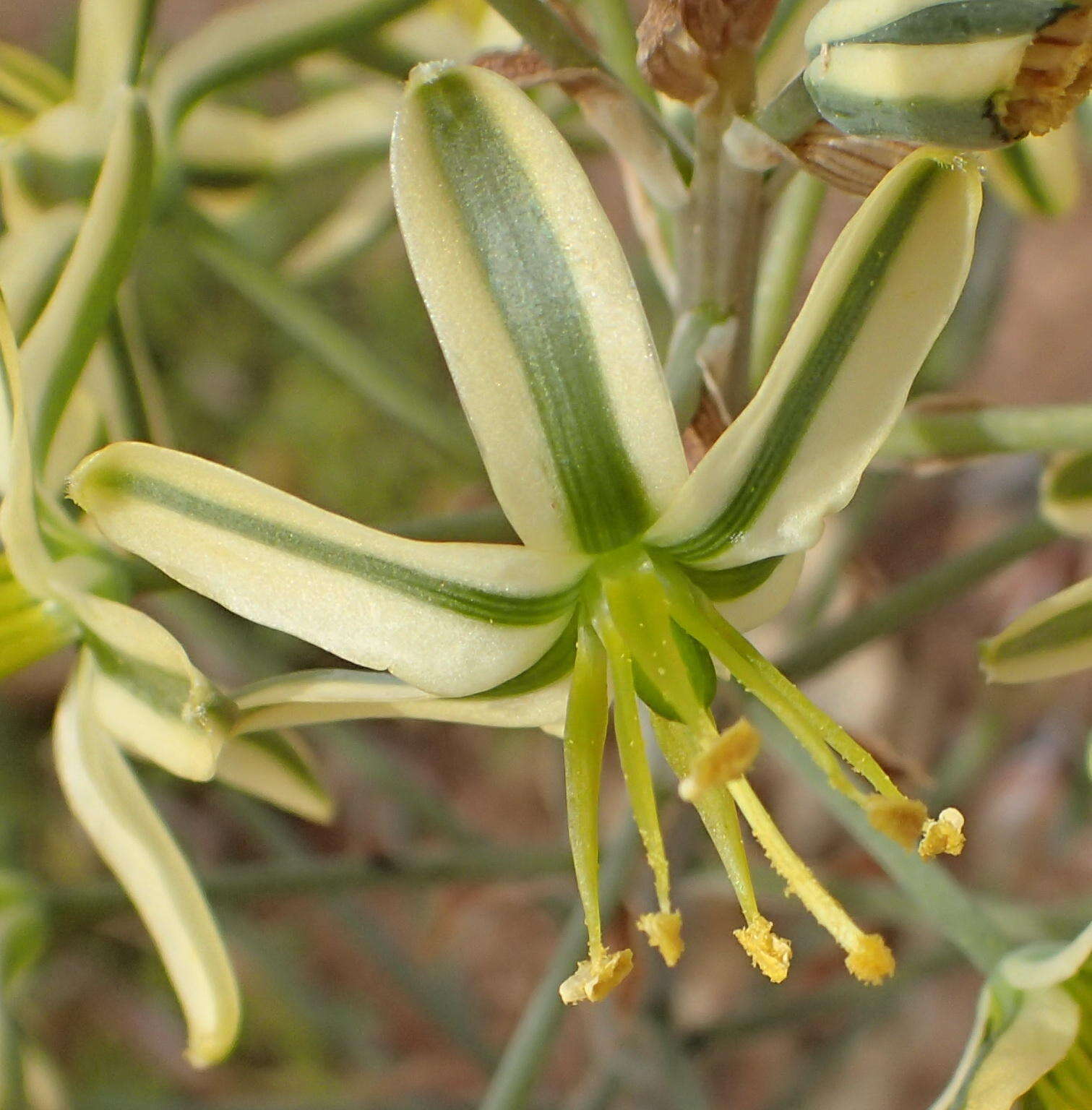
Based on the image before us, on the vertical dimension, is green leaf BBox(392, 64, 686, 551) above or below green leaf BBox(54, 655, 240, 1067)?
above

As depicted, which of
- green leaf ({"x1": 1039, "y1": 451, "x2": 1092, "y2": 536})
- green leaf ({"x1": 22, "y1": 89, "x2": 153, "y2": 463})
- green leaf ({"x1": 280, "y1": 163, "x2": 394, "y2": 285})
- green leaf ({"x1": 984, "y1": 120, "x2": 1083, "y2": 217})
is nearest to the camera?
green leaf ({"x1": 22, "y1": 89, "x2": 153, "y2": 463})

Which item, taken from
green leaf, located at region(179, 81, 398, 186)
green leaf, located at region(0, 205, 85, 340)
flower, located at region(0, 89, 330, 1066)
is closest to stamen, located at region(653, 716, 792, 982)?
flower, located at region(0, 89, 330, 1066)

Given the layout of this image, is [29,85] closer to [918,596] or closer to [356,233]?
[356,233]

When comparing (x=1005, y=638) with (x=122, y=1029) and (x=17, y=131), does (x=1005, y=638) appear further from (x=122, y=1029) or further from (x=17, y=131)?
(x=122, y=1029)

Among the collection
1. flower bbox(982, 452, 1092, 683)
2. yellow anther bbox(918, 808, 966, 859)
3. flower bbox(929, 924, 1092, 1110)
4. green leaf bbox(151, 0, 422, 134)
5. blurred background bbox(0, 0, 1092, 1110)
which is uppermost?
green leaf bbox(151, 0, 422, 134)

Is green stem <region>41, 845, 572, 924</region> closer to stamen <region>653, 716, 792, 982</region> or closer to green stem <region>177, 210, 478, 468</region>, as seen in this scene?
green stem <region>177, 210, 478, 468</region>

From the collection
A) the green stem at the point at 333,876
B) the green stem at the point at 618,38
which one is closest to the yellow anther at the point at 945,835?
the green stem at the point at 618,38
